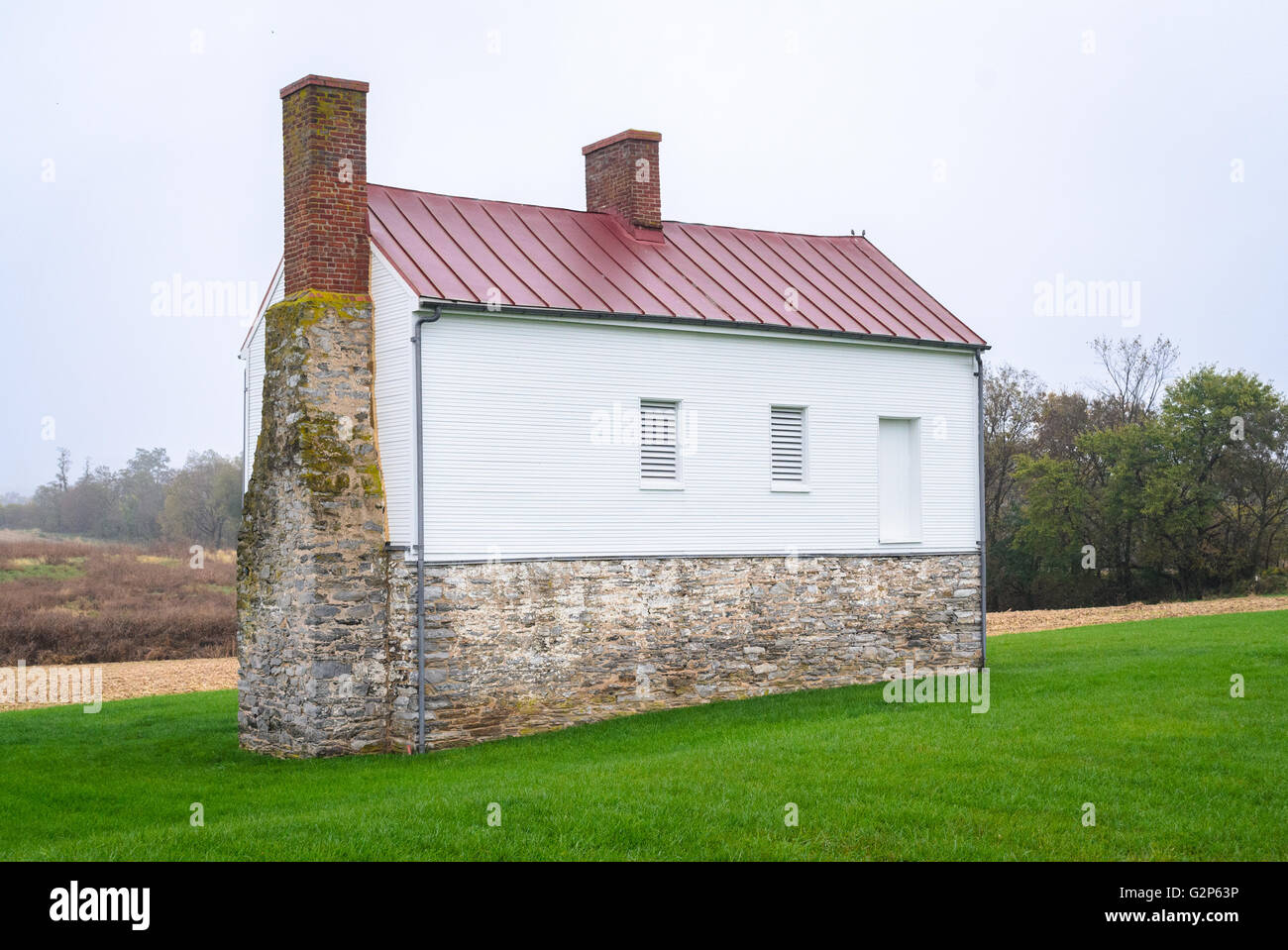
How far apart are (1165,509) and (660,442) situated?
28.4 m

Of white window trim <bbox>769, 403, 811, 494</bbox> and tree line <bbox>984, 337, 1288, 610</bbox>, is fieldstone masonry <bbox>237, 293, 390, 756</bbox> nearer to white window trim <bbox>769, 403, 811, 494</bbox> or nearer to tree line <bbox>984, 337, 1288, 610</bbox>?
white window trim <bbox>769, 403, 811, 494</bbox>

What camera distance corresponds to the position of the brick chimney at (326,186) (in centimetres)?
1784

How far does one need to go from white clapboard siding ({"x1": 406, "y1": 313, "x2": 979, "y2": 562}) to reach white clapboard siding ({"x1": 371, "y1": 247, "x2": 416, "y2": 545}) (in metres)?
0.12

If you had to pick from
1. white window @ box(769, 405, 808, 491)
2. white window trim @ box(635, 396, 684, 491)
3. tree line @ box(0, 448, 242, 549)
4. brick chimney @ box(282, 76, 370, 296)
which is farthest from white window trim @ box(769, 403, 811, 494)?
tree line @ box(0, 448, 242, 549)

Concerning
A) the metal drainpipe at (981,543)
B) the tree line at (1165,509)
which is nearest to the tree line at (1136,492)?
the tree line at (1165,509)

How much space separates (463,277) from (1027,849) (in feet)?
36.5

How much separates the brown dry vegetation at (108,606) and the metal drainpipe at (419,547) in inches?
869

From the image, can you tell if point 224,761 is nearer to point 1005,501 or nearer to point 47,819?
point 47,819

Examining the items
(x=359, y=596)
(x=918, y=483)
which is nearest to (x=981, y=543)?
(x=918, y=483)

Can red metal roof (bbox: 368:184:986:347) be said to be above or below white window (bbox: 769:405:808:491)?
above

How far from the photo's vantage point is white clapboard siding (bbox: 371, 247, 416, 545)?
17.3 metres

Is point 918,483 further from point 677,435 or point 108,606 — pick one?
point 108,606

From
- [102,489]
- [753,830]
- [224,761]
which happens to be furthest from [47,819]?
[102,489]

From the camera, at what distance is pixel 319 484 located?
17.2 metres
